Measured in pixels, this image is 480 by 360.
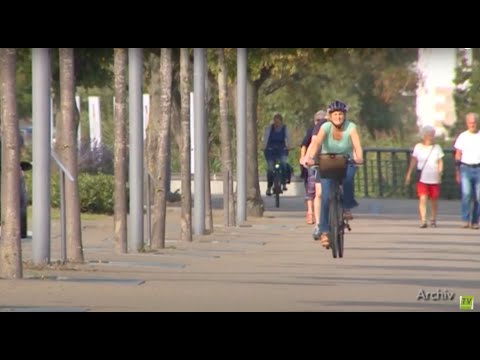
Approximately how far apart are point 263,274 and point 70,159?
8.79 ft

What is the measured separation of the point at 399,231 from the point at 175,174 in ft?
71.6

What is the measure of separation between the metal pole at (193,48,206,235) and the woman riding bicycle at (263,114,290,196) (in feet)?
32.4

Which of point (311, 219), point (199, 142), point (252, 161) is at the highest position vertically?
point (199, 142)

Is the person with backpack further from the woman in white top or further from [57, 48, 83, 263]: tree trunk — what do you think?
[57, 48, 83, 263]: tree trunk

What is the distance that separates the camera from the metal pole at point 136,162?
23.1m

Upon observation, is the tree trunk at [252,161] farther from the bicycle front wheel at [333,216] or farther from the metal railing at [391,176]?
the bicycle front wheel at [333,216]

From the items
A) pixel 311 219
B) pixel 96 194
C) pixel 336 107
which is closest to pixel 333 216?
pixel 336 107

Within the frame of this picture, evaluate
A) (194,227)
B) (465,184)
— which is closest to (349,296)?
(194,227)

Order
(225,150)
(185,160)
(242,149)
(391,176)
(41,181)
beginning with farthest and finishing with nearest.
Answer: (391,176) → (242,149) → (225,150) → (185,160) → (41,181)

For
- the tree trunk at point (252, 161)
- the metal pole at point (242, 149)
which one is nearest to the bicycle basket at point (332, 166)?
the metal pole at point (242, 149)

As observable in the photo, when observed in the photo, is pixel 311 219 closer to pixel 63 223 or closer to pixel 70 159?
pixel 70 159

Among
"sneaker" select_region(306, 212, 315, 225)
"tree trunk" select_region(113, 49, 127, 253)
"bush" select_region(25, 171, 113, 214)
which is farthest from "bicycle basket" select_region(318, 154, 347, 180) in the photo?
"bush" select_region(25, 171, 113, 214)

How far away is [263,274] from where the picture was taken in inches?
763
